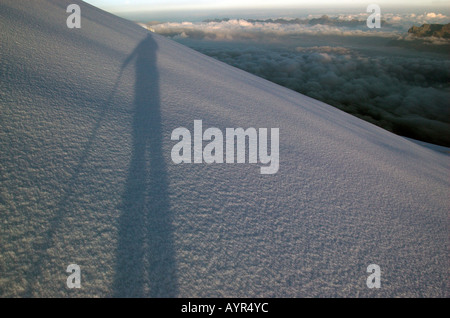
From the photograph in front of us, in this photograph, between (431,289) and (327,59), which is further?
(327,59)

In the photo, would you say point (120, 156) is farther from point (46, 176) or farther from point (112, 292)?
point (112, 292)

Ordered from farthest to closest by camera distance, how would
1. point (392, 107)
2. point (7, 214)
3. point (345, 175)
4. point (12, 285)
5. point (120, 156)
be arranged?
point (392, 107)
point (345, 175)
point (120, 156)
point (7, 214)
point (12, 285)

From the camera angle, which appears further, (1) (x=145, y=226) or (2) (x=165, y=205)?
(2) (x=165, y=205)

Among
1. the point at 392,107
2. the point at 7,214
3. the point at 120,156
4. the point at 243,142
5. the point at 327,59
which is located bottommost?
the point at 7,214

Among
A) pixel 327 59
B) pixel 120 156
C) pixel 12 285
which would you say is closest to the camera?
pixel 12 285
